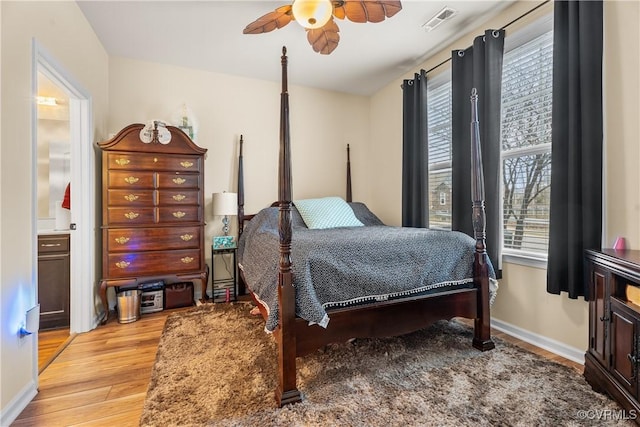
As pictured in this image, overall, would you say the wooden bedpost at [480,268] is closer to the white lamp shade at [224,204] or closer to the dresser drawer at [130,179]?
the white lamp shade at [224,204]

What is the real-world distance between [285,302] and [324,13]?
189 centimetres

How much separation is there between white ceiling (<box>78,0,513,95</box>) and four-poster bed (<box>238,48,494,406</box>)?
40.2 inches

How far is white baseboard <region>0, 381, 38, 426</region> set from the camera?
55.1 inches

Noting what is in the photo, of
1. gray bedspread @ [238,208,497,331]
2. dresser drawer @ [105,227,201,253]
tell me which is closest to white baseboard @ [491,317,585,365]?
gray bedspread @ [238,208,497,331]

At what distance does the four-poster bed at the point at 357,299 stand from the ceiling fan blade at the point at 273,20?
0.76 m

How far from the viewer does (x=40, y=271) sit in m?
2.50

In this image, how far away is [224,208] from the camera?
3.22m

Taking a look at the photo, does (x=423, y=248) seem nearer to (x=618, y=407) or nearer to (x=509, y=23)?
(x=618, y=407)

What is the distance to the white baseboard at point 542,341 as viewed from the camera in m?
1.96

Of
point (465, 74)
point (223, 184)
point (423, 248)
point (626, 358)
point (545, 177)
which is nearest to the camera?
point (626, 358)

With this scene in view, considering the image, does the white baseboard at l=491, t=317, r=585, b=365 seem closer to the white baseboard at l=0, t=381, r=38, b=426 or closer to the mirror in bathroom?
the white baseboard at l=0, t=381, r=38, b=426

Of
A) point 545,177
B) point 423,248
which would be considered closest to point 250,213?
point 423,248

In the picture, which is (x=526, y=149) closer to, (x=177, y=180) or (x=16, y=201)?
(x=177, y=180)

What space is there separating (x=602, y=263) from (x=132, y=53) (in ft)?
13.8
